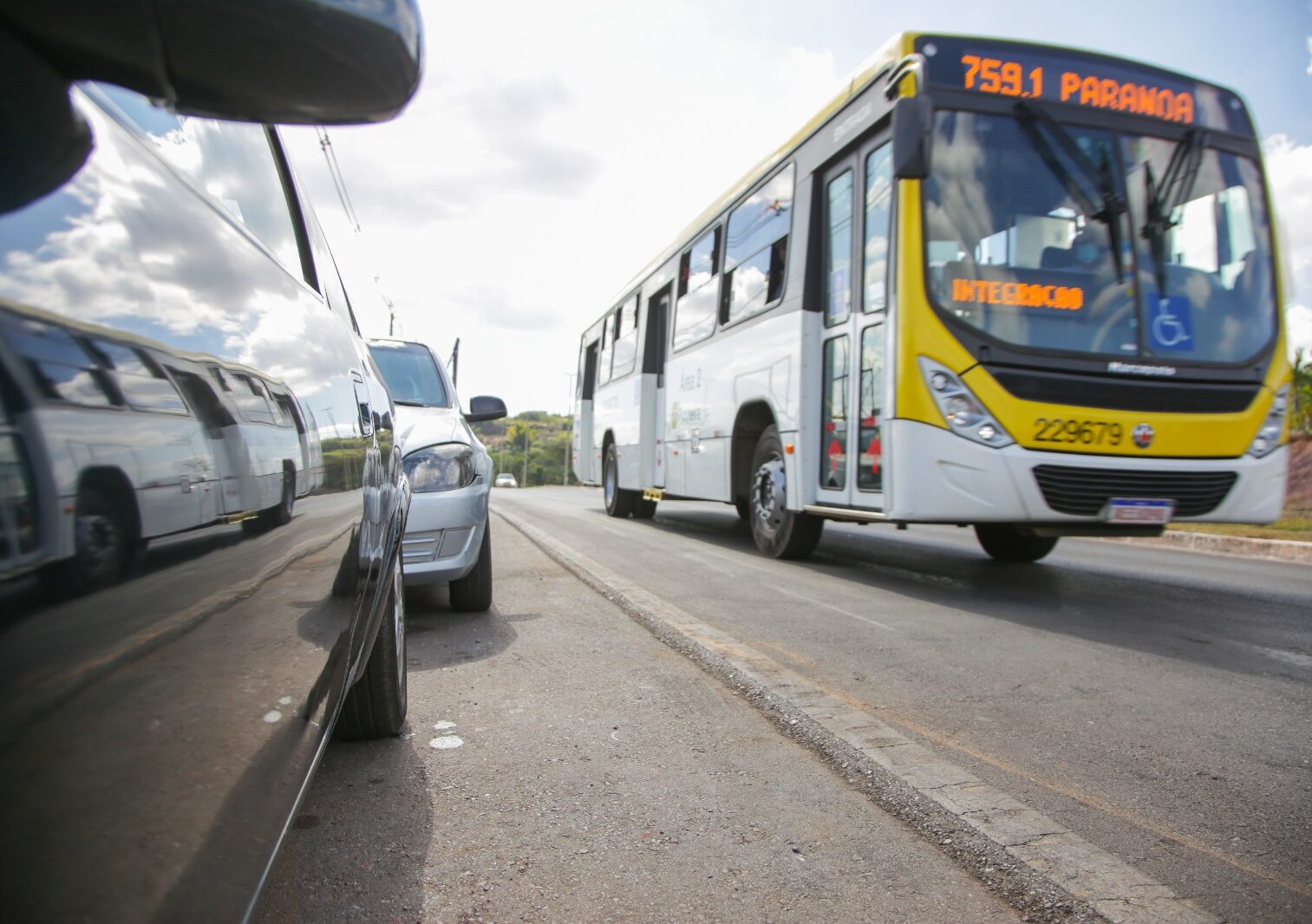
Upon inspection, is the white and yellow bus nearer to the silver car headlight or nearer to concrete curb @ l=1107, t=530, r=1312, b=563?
the silver car headlight

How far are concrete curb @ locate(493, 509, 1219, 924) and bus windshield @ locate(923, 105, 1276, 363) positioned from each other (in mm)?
3156

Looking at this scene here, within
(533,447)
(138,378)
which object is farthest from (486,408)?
(533,447)

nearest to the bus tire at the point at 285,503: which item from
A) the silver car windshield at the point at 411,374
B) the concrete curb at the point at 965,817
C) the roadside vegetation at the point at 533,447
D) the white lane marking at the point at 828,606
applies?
the concrete curb at the point at 965,817

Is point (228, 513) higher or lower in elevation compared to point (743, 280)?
lower

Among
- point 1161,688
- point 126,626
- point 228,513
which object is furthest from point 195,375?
point 1161,688

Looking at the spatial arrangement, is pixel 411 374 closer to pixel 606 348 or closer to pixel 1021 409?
pixel 1021 409

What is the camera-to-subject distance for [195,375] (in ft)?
3.53

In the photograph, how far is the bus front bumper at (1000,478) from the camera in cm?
569

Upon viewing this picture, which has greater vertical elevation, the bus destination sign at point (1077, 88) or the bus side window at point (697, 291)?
the bus destination sign at point (1077, 88)

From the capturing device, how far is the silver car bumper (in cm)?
462

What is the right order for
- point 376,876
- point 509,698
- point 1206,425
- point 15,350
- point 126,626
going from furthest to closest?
point 1206,425 → point 509,698 → point 376,876 → point 126,626 → point 15,350

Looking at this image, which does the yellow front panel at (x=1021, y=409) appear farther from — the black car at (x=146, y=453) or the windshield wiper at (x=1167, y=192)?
the black car at (x=146, y=453)

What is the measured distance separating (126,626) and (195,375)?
33 centimetres

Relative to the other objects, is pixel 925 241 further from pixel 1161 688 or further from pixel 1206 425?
pixel 1161 688
